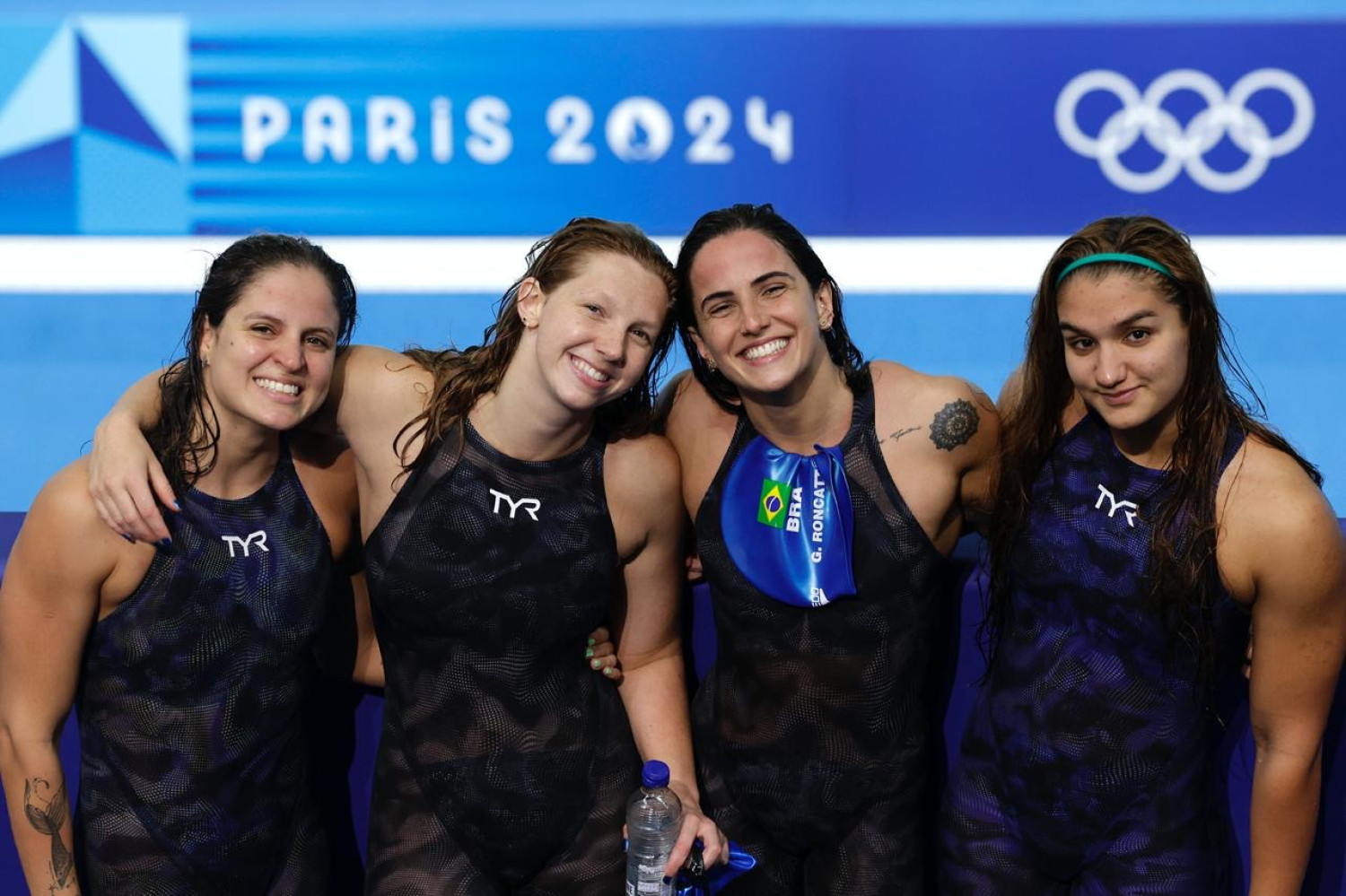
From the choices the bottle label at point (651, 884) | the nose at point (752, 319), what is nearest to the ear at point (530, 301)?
the nose at point (752, 319)

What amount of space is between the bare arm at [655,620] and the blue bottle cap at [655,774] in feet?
0.58

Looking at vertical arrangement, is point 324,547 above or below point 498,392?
below

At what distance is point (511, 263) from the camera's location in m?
8.20

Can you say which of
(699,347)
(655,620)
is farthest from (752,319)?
(655,620)

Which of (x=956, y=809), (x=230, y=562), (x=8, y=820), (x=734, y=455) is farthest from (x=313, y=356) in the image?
(x=956, y=809)

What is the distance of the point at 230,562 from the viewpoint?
289 centimetres

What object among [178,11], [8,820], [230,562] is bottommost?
[8,820]

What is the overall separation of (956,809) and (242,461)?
168 cm

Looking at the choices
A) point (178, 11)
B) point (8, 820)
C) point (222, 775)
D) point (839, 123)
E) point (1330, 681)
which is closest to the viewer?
point (1330, 681)

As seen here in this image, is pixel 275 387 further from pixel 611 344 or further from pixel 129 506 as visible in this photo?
pixel 611 344

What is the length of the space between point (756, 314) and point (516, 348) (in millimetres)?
517

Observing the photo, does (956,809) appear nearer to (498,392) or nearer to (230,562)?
(498,392)

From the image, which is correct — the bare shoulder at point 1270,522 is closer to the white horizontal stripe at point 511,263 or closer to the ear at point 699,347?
the ear at point 699,347

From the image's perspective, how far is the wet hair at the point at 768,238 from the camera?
3.12 metres
